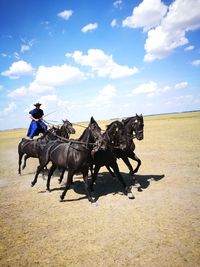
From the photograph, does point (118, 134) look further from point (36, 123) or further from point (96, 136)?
point (36, 123)

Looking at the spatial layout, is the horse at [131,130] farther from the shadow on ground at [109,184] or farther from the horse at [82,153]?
the horse at [82,153]

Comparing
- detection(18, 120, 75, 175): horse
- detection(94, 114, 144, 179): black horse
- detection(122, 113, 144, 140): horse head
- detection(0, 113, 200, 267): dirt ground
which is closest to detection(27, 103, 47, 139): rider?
detection(18, 120, 75, 175): horse

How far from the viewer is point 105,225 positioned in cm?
621

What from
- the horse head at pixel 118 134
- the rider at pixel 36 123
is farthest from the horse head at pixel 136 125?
the rider at pixel 36 123

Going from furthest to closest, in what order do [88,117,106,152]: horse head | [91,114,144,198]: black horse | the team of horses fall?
[91,114,144,198]: black horse
the team of horses
[88,117,106,152]: horse head

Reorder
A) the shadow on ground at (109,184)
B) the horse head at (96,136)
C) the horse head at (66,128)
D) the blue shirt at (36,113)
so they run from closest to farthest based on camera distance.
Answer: the horse head at (96,136) → the shadow on ground at (109,184) → the horse head at (66,128) → the blue shirt at (36,113)

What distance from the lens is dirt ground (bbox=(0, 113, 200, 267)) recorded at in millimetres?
4828

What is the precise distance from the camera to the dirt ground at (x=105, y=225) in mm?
4828

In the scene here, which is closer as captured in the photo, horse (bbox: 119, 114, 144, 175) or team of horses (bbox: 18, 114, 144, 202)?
team of horses (bbox: 18, 114, 144, 202)

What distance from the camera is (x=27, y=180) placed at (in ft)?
38.9

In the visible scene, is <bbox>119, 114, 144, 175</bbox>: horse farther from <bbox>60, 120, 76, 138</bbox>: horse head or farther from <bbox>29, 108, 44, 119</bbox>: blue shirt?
<bbox>29, 108, 44, 119</bbox>: blue shirt

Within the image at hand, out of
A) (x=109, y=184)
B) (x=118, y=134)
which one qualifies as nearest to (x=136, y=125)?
(x=118, y=134)

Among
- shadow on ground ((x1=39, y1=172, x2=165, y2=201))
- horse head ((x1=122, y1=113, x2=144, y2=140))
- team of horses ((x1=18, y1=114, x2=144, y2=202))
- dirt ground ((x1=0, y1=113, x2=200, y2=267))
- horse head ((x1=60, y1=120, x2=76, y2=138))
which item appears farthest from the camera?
horse head ((x1=60, y1=120, x2=76, y2=138))

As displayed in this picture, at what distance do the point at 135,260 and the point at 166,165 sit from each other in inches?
351
